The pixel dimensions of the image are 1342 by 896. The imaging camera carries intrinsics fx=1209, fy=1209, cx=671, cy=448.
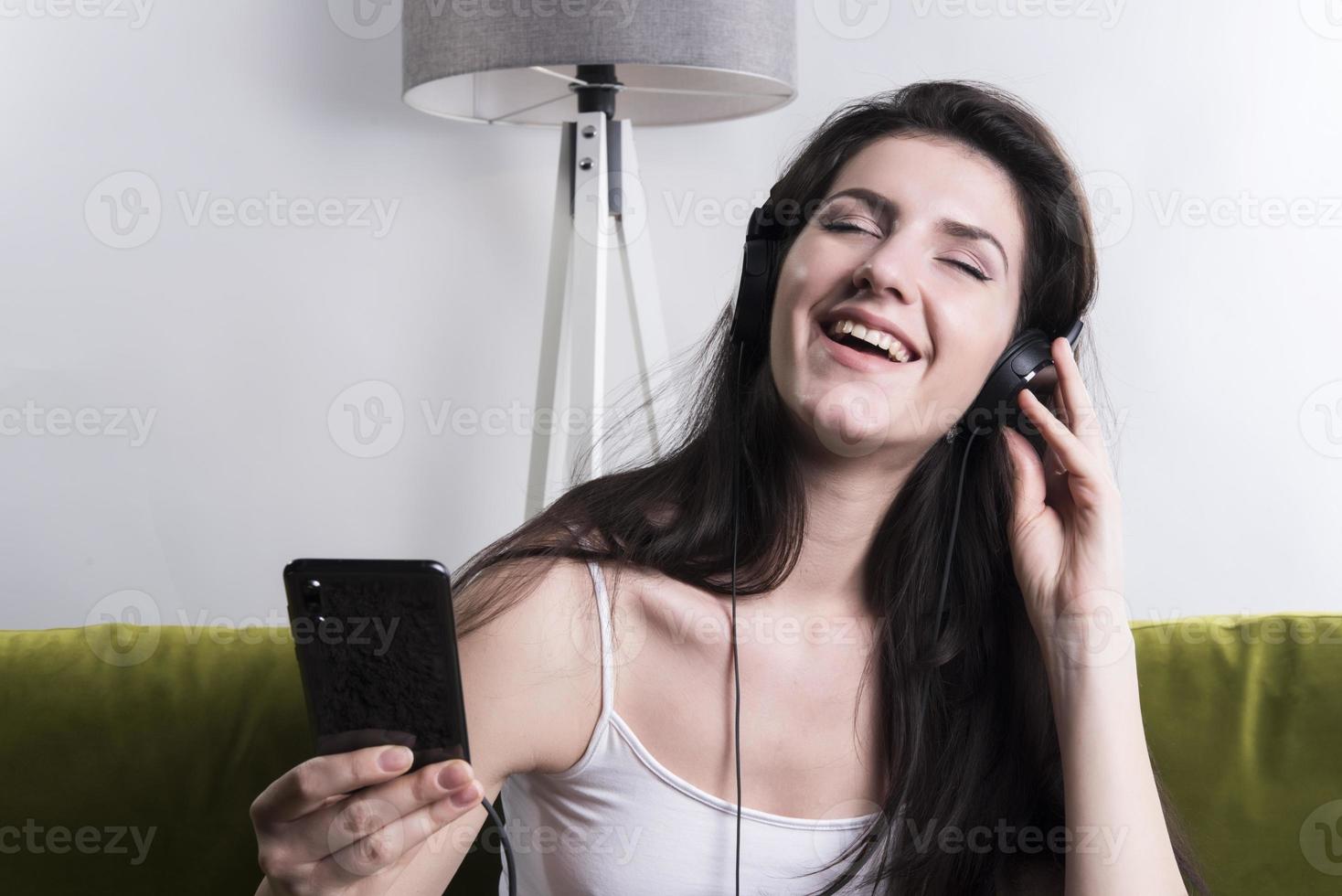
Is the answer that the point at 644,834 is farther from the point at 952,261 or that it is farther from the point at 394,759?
the point at 952,261

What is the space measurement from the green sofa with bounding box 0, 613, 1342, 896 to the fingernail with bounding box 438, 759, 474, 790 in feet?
1.69

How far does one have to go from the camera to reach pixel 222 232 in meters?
2.05

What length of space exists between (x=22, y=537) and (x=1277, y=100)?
2.24 m

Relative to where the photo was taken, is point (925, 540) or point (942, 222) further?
point (925, 540)

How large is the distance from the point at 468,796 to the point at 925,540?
68 cm

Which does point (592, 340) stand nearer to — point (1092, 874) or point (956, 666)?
point (956, 666)

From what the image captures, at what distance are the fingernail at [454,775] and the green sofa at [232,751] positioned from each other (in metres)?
0.52

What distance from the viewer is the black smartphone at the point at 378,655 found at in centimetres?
78

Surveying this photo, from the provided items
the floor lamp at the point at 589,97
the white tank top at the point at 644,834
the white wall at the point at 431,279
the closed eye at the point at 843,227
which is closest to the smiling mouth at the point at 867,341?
the closed eye at the point at 843,227

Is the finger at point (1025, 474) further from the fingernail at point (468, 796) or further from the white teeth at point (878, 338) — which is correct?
the fingernail at point (468, 796)

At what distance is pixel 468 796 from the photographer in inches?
31.3

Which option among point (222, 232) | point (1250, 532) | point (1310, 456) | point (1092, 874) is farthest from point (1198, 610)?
point (222, 232)

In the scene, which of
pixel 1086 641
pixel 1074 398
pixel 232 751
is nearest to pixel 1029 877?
pixel 1086 641

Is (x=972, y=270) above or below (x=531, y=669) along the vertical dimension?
above
